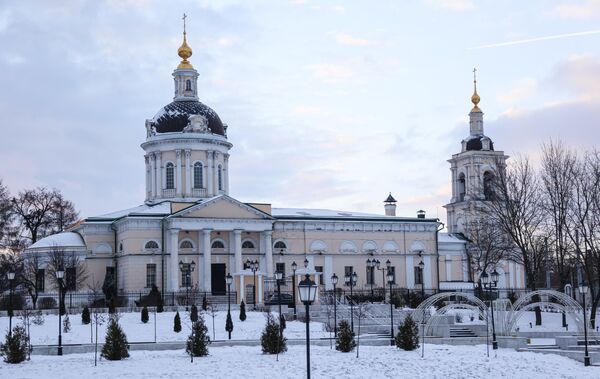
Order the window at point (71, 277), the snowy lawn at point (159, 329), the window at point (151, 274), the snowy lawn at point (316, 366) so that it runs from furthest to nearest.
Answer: the window at point (151, 274) < the window at point (71, 277) < the snowy lawn at point (159, 329) < the snowy lawn at point (316, 366)

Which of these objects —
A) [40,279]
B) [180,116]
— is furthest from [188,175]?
[40,279]

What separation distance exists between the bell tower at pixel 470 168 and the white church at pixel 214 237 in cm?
439

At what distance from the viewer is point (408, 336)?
32.8m

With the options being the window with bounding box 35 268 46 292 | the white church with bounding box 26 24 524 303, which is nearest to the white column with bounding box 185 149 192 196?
the white church with bounding box 26 24 524 303

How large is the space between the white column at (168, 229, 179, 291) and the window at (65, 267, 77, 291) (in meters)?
6.26

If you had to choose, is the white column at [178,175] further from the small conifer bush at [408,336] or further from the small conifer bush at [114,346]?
the small conifer bush at [114,346]

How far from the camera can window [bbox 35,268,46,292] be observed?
61.0m

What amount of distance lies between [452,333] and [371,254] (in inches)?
1088

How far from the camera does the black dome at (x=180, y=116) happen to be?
66812mm

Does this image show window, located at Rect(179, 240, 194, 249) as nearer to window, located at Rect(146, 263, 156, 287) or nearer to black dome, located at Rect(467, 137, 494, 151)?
window, located at Rect(146, 263, 156, 287)

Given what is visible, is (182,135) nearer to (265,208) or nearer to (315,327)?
(265,208)

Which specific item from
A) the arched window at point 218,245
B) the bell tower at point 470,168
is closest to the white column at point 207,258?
the arched window at point 218,245

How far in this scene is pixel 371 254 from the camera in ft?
224

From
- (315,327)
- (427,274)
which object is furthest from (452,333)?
(427,274)
